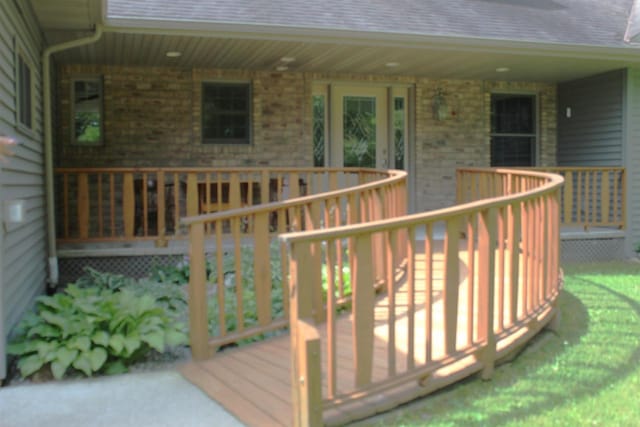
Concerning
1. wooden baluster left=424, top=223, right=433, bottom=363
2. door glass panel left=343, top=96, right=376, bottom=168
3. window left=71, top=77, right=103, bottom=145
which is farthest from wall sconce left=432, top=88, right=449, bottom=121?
wooden baluster left=424, top=223, right=433, bottom=363

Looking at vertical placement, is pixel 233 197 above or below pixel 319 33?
below

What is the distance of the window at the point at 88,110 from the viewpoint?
9102mm

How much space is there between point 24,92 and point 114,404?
353 cm

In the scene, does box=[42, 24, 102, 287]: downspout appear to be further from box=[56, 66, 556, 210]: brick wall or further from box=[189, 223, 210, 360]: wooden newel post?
box=[189, 223, 210, 360]: wooden newel post

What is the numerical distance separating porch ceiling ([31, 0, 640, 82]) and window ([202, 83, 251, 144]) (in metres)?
0.39

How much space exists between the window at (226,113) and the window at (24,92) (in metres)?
3.31

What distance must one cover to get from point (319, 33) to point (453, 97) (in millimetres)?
3764

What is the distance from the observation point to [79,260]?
7449 millimetres

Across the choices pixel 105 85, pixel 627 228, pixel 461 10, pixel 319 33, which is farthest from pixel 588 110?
pixel 105 85

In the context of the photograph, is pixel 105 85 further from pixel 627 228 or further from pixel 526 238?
pixel 627 228

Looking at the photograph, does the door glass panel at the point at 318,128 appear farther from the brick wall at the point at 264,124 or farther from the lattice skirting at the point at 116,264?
the lattice skirting at the point at 116,264

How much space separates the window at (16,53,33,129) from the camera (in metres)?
5.53

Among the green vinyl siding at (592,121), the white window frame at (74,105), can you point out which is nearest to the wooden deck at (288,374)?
the white window frame at (74,105)

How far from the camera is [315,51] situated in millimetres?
8469
